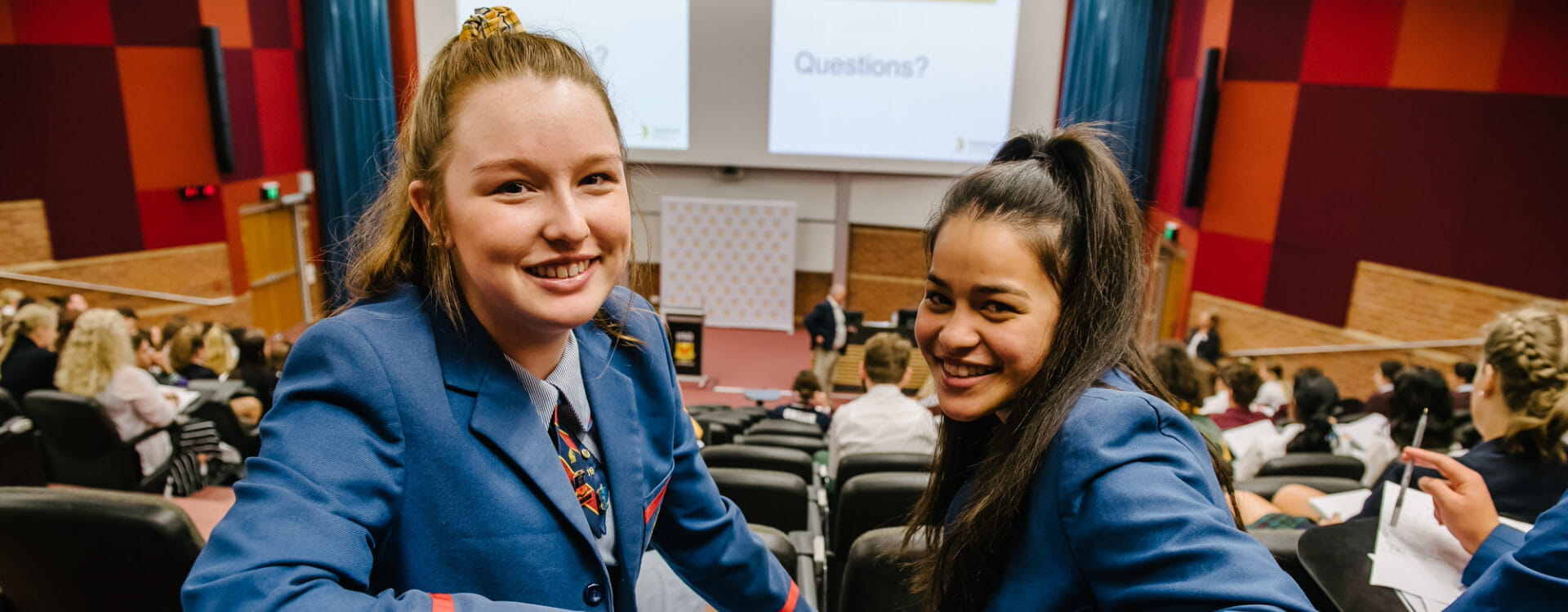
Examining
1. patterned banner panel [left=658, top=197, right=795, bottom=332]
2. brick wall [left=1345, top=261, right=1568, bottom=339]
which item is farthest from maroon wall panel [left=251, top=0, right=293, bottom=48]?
brick wall [left=1345, top=261, right=1568, bottom=339]

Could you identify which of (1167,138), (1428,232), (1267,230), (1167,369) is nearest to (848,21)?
(1167,138)

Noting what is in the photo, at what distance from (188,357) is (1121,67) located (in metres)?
9.17

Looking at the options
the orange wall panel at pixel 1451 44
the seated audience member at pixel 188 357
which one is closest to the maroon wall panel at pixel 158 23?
the seated audience member at pixel 188 357

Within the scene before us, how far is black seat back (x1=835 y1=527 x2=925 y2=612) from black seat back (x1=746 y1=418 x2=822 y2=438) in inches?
109

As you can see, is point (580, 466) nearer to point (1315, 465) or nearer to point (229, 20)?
point (1315, 465)

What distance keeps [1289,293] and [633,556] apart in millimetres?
8071

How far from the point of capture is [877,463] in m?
2.81

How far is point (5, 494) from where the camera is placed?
4.49ft

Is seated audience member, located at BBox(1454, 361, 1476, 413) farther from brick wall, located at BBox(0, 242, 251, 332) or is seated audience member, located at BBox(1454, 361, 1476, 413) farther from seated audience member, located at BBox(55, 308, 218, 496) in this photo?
brick wall, located at BBox(0, 242, 251, 332)

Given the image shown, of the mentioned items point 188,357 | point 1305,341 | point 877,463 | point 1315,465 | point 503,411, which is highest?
point 503,411

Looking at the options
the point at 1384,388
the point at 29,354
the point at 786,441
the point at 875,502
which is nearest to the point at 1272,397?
the point at 1384,388

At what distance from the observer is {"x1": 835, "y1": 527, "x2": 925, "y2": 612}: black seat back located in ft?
5.11

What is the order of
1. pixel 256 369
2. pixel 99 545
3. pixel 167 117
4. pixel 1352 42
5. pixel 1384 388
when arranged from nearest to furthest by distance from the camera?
pixel 99 545
pixel 256 369
pixel 1384 388
pixel 1352 42
pixel 167 117

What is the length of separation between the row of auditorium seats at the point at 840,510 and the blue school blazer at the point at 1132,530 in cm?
58
